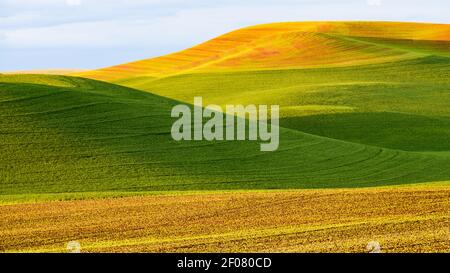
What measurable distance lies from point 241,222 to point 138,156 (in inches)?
567

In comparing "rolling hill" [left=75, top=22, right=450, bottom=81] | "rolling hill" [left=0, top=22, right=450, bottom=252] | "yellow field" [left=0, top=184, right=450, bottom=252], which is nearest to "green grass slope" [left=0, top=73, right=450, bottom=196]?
"rolling hill" [left=0, top=22, right=450, bottom=252]

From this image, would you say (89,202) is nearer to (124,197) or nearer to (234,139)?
(124,197)

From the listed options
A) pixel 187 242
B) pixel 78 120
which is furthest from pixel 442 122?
pixel 187 242

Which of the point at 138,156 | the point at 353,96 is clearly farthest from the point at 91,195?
the point at 353,96

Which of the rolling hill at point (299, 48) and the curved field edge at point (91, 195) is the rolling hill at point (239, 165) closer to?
the curved field edge at point (91, 195)

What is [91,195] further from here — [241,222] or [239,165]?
[241,222]

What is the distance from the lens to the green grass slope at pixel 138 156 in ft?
98.2

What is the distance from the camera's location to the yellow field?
15.1 meters

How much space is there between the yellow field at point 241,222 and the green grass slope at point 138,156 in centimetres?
529

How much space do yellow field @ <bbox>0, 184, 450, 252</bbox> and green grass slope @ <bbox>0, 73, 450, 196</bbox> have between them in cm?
529

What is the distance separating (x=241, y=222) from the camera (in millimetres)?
18812

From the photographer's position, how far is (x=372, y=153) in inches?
1465

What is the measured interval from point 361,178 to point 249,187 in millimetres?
5131

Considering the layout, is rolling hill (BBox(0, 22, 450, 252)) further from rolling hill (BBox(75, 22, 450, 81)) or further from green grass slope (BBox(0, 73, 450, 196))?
rolling hill (BBox(75, 22, 450, 81))
